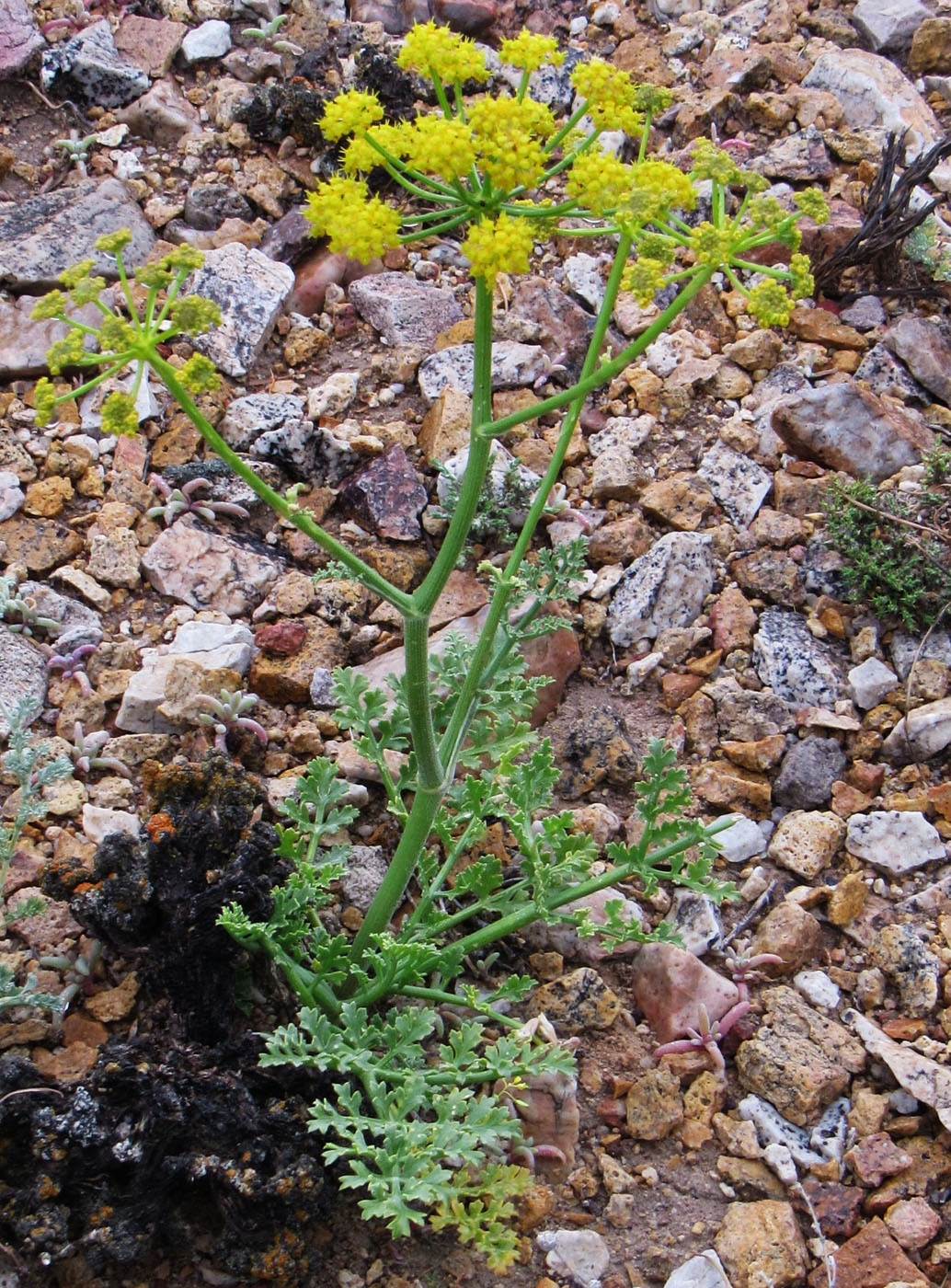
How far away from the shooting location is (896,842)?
370cm

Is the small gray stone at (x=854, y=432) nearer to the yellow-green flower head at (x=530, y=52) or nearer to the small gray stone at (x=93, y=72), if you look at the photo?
the yellow-green flower head at (x=530, y=52)

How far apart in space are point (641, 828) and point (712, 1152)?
97 centimetres

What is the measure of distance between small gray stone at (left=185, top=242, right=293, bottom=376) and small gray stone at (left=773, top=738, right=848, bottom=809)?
8.58 feet

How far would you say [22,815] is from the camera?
321 centimetres

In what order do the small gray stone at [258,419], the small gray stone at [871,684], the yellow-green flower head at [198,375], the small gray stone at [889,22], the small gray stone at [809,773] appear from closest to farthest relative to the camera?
the yellow-green flower head at [198,375] → the small gray stone at [809,773] → the small gray stone at [871,684] → the small gray stone at [258,419] → the small gray stone at [889,22]

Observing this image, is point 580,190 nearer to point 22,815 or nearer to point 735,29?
point 22,815

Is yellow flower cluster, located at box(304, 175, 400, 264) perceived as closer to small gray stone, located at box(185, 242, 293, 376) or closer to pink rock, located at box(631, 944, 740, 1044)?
pink rock, located at box(631, 944, 740, 1044)

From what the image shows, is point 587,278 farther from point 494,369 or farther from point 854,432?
point 854,432

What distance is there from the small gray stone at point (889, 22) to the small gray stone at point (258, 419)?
12.4 feet

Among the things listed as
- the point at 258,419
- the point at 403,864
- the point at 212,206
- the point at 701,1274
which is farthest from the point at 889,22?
the point at 701,1274

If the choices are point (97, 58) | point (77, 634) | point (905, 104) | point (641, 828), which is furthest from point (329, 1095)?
point (905, 104)

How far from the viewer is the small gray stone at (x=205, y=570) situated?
4.14 metres

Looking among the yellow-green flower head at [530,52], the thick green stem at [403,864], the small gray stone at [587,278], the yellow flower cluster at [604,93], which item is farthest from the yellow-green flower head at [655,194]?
the small gray stone at [587,278]

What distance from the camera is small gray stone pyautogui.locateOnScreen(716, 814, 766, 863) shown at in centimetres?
377
